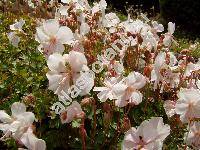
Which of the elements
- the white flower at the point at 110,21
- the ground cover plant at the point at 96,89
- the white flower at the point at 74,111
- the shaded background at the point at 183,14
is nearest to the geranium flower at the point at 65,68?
the ground cover plant at the point at 96,89

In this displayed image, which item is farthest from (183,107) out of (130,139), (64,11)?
(64,11)

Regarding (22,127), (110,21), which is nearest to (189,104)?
(22,127)

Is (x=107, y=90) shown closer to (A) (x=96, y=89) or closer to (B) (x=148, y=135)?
(A) (x=96, y=89)

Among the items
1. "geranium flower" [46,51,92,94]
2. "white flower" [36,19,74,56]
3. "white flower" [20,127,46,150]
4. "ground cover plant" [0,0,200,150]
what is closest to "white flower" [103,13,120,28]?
"ground cover plant" [0,0,200,150]

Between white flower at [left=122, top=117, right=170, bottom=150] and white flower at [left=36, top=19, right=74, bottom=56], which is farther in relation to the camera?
white flower at [left=36, top=19, right=74, bottom=56]

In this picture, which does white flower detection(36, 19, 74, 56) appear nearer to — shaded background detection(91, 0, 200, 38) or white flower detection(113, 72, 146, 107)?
white flower detection(113, 72, 146, 107)

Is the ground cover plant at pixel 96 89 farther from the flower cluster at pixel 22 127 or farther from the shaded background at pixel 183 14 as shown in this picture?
the shaded background at pixel 183 14

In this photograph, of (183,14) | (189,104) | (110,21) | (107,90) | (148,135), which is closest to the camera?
(148,135)

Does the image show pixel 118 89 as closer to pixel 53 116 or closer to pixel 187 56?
pixel 53 116
